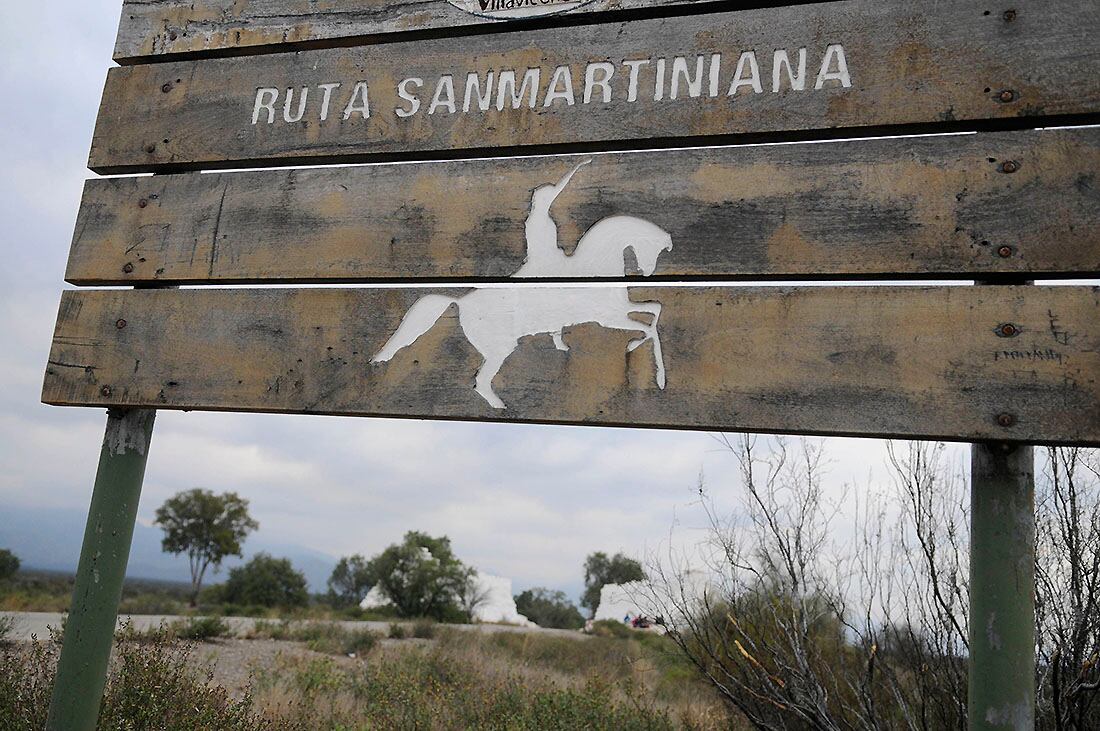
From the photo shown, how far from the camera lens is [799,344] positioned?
2486 millimetres

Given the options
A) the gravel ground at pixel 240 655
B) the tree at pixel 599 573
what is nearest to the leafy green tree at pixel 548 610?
the tree at pixel 599 573

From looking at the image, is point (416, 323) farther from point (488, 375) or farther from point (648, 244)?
point (648, 244)

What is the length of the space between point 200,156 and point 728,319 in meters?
2.30

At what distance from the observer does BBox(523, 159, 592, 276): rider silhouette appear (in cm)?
280

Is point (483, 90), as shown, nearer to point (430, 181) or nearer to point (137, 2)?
point (430, 181)

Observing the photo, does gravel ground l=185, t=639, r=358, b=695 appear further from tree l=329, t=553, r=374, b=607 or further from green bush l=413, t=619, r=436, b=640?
tree l=329, t=553, r=374, b=607

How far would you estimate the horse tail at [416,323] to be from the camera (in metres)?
2.88

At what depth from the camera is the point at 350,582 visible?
32.3m

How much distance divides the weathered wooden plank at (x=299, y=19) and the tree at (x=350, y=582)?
93.1ft

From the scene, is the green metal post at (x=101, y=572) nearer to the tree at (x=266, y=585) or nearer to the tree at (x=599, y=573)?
the tree at (x=266, y=585)

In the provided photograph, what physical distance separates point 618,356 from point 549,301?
1.08 feet

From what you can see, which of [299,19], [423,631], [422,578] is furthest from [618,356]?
[422,578]

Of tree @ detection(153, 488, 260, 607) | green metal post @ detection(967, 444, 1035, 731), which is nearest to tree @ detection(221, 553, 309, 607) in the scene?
tree @ detection(153, 488, 260, 607)

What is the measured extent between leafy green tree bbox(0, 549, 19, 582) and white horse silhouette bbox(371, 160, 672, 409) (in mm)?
24055
